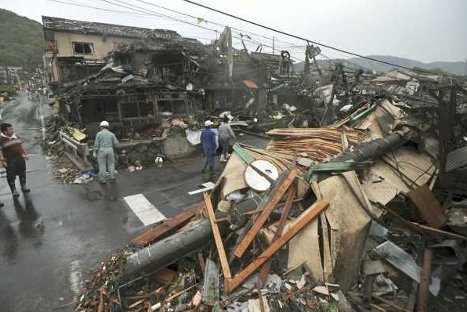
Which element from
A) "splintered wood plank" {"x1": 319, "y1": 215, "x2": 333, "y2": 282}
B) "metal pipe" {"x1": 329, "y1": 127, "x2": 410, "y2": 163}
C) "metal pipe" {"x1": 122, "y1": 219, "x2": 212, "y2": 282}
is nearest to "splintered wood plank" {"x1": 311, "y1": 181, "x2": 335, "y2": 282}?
"splintered wood plank" {"x1": 319, "y1": 215, "x2": 333, "y2": 282}

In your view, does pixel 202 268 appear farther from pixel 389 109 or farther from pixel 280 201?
pixel 389 109

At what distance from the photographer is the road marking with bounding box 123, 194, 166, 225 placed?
718cm

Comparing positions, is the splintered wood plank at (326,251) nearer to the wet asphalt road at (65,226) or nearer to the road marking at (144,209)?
the wet asphalt road at (65,226)

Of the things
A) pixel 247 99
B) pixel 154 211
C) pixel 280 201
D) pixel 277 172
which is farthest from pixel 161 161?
pixel 247 99

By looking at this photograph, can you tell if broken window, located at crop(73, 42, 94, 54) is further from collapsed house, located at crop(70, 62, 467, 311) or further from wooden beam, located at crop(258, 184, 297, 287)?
wooden beam, located at crop(258, 184, 297, 287)

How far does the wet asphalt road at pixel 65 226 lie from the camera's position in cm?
488

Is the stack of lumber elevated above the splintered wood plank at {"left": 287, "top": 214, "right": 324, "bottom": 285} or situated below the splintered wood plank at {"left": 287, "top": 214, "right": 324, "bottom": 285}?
above

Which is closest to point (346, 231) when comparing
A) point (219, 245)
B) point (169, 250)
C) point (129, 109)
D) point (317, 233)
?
point (317, 233)

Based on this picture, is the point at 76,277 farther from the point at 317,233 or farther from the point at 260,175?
the point at 317,233

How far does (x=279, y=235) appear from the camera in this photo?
15.1ft

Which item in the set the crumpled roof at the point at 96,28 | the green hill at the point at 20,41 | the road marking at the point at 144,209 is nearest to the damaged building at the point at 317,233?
the road marking at the point at 144,209

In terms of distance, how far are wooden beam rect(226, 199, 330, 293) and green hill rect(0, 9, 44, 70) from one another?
242ft

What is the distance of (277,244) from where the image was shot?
4.48m

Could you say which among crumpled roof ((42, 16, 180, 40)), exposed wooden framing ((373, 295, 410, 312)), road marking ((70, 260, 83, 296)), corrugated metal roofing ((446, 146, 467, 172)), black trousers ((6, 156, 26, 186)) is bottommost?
road marking ((70, 260, 83, 296))
